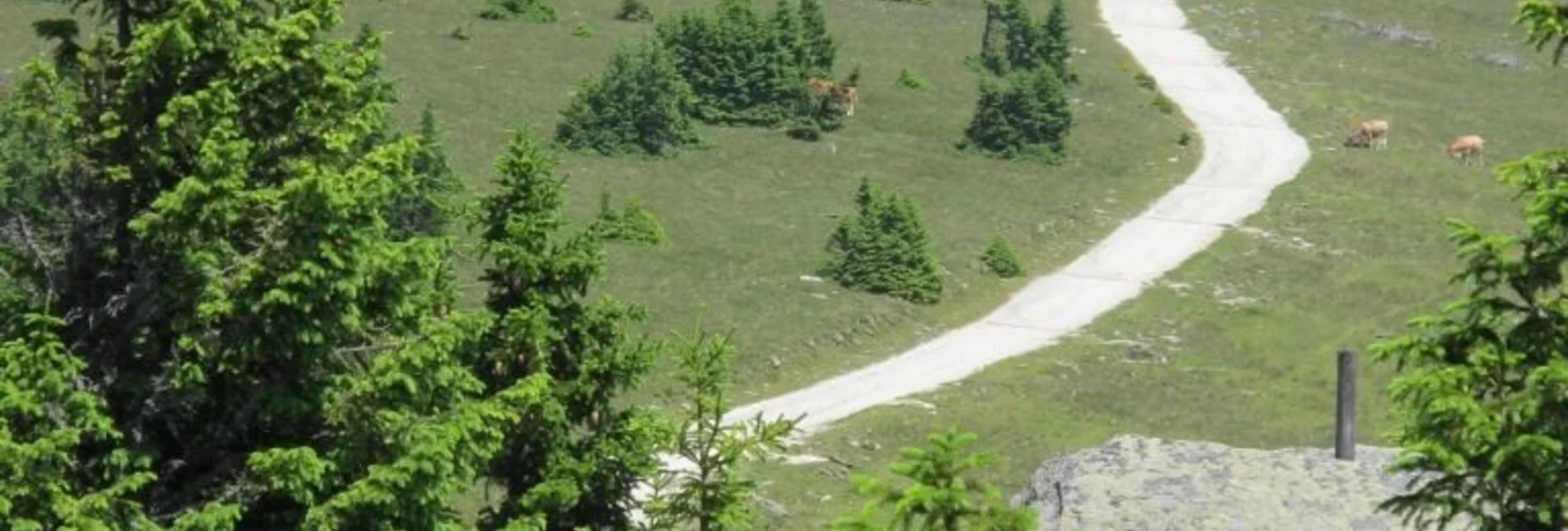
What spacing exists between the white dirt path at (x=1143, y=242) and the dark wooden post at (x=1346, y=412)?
9.09 meters

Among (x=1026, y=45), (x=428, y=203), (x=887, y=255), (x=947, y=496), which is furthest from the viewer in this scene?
(x=1026, y=45)

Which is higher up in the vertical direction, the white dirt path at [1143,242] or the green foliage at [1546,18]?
the green foliage at [1546,18]

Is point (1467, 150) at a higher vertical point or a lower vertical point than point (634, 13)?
lower

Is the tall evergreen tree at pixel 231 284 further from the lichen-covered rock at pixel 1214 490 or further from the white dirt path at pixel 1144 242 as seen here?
the white dirt path at pixel 1144 242

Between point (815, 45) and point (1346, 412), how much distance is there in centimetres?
5169

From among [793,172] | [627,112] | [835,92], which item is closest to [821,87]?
[835,92]

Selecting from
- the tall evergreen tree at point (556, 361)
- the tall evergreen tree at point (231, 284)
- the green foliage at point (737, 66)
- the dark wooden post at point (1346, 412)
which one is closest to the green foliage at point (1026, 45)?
the green foliage at point (737, 66)

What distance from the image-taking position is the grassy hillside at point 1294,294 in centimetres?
4544

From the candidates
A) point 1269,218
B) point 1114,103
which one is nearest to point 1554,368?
point 1269,218

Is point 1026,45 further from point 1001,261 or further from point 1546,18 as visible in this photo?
point 1546,18

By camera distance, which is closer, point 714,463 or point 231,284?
point 231,284

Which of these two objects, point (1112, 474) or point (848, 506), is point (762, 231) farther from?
point (1112, 474)

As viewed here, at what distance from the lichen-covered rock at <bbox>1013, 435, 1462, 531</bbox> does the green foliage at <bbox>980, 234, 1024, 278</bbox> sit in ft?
103

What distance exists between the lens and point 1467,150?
246ft
